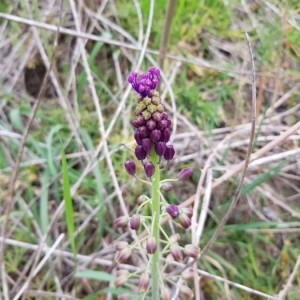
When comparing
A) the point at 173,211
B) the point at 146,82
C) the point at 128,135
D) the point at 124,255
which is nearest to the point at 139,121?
the point at 146,82

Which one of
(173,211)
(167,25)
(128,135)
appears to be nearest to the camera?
(173,211)

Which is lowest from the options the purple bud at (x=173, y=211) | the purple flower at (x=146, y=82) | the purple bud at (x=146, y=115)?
the purple bud at (x=173, y=211)

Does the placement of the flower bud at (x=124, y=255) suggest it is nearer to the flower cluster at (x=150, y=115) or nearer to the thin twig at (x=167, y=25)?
the flower cluster at (x=150, y=115)

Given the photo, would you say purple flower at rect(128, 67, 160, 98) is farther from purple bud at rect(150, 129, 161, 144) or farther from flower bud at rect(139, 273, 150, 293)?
flower bud at rect(139, 273, 150, 293)

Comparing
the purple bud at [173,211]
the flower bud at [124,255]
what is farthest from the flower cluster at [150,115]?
the flower bud at [124,255]

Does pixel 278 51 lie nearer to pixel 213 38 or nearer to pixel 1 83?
pixel 213 38

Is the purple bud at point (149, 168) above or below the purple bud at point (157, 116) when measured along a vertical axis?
below

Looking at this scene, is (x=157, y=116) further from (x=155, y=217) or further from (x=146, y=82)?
(x=155, y=217)

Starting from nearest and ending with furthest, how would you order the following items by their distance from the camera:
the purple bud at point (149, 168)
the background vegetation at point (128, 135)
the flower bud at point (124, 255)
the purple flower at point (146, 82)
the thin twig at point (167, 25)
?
the purple flower at point (146, 82) < the purple bud at point (149, 168) < the flower bud at point (124, 255) < the thin twig at point (167, 25) < the background vegetation at point (128, 135)
